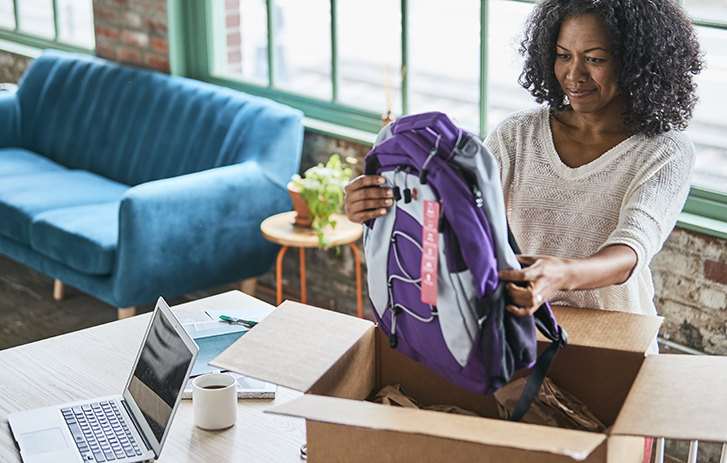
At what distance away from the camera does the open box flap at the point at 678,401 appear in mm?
955

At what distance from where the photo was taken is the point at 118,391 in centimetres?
155

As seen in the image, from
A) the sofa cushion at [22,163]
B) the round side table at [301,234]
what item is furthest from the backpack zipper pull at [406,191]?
the sofa cushion at [22,163]

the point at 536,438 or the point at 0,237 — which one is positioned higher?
the point at 536,438

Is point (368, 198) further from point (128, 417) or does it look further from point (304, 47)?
point (304, 47)

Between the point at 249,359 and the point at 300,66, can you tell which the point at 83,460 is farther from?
the point at 300,66

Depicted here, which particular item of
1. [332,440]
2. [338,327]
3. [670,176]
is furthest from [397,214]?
[670,176]

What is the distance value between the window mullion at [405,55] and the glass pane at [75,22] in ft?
8.10

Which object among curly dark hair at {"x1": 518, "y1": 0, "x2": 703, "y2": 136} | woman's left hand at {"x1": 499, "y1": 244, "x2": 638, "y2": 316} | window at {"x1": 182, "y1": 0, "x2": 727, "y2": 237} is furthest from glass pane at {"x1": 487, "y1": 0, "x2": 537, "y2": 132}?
woman's left hand at {"x1": 499, "y1": 244, "x2": 638, "y2": 316}

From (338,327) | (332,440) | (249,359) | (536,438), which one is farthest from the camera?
(338,327)

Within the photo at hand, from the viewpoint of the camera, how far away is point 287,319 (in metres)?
1.33

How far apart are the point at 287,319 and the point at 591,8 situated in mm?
807

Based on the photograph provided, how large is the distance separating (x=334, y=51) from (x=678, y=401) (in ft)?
8.84

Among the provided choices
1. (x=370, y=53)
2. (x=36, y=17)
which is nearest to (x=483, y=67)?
(x=370, y=53)

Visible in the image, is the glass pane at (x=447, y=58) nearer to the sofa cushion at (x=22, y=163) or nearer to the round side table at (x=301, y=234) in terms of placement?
the round side table at (x=301, y=234)
